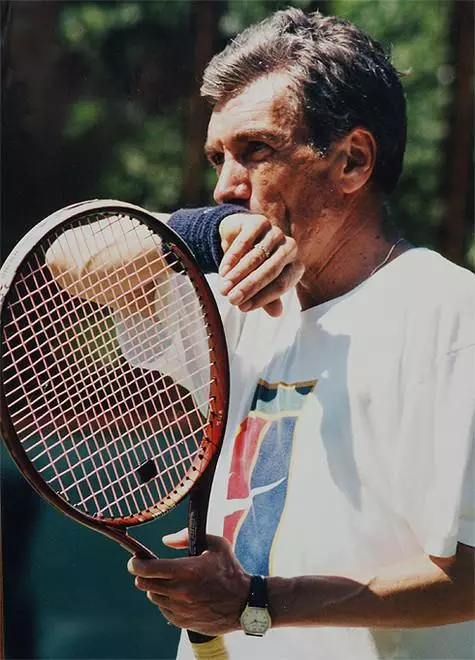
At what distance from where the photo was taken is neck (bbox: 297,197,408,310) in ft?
5.50

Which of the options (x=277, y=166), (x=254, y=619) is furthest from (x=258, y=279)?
(x=254, y=619)

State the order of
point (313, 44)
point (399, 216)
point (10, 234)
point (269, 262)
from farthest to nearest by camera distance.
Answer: point (399, 216) < point (10, 234) < point (313, 44) < point (269, 262)

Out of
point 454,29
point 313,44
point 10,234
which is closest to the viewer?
point 313,44

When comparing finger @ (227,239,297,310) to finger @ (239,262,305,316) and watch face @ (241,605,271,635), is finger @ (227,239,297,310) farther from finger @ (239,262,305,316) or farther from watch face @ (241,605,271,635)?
watch face @ (241,605,271,635)

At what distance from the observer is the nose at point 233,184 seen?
1.72 meters

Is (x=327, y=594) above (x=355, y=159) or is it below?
below

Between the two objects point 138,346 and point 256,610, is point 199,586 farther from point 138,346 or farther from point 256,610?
point 138,346

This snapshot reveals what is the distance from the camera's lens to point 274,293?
1.45 m

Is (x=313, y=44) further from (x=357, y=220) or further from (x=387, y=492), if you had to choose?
(x=387, y=492)

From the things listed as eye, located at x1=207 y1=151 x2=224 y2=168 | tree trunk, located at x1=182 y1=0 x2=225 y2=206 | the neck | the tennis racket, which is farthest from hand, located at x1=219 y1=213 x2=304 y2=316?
tree trunk, located at x1=182 y1=0 x2=225 y2=206

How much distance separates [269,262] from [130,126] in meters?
3.45

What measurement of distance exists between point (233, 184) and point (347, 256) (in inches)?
8.5

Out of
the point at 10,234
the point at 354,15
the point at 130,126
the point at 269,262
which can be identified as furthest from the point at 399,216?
the point at 269,262

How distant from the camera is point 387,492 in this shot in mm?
1523
